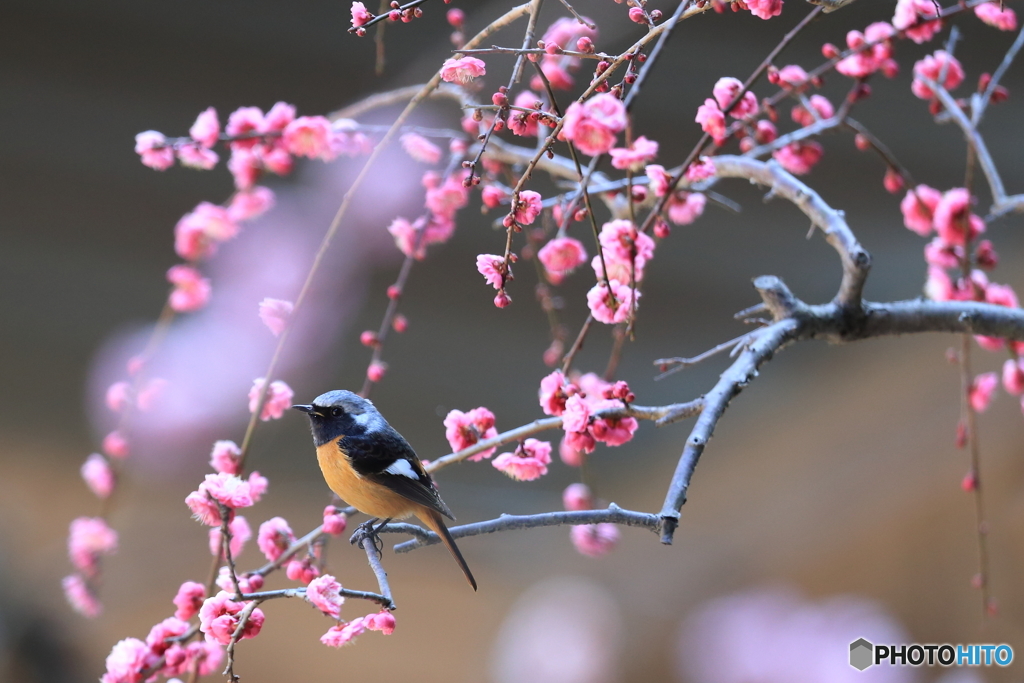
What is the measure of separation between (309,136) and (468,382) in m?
0.76

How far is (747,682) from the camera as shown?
6.45ft

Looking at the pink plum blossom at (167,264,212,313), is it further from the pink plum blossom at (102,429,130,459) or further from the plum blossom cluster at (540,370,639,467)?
the plum blossom cluster at (540,370,639,467)

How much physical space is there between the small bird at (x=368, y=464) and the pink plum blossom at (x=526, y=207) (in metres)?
0.18

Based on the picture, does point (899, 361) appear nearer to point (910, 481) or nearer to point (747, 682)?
point (910, 481)

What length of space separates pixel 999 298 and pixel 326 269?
2.84ft

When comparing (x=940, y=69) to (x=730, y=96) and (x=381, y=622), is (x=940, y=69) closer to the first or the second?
(x=730, y=96)

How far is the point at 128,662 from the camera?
0.58 meters

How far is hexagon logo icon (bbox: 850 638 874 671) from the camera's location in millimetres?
1062

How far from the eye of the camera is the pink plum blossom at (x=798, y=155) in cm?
98

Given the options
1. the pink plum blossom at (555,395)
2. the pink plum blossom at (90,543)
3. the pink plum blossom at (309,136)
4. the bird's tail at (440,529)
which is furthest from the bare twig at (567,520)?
the pink plum blossom at (90,543)

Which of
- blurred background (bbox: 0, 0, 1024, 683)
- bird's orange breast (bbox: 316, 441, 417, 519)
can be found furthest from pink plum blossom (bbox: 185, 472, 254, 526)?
blurred background (bbox: 0, 0, 1024, 683)

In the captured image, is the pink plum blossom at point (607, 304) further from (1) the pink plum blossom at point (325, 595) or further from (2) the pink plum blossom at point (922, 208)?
(2) the pink plum blossom at point (922, 208)

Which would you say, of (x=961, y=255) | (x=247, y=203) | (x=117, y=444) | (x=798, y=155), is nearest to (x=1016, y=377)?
(x=961, y=255)

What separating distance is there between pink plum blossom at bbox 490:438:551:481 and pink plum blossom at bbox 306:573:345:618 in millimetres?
162
